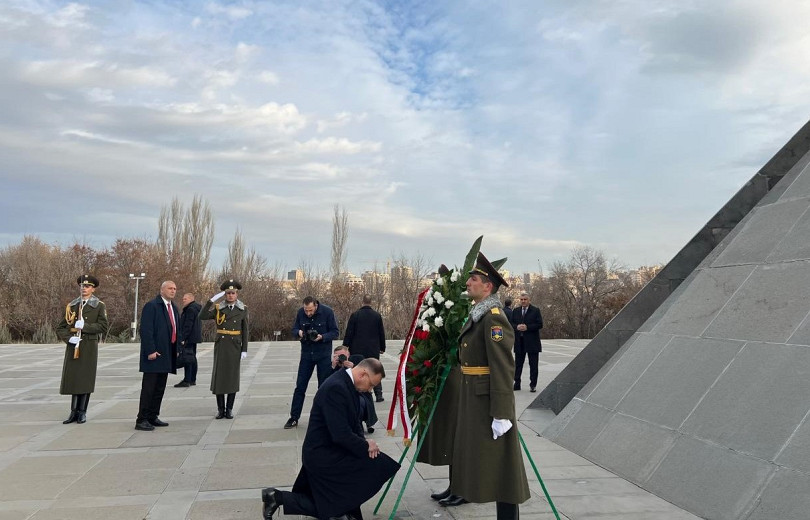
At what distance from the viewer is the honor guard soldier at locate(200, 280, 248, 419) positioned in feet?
26.5

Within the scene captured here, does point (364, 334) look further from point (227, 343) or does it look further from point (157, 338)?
point (157, 338)

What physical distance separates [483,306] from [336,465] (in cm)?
162

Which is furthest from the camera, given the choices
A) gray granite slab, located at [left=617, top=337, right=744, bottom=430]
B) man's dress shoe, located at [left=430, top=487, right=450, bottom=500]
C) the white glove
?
gray granite slab, located at [left=617, top=337, right=744, bottom=430]

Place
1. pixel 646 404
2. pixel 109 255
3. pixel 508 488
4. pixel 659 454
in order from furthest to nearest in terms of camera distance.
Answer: pixel 109 255 < pixel 646 404 < pixel 659 454 < pixel 508 488

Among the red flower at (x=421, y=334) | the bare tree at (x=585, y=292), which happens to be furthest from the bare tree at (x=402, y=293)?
the red flower at (x=421, y=334)

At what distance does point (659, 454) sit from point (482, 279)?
7.87ft

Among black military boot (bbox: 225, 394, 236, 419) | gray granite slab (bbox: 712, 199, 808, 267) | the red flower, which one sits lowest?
black military boot (bbox: 225, 394, 236, 419)

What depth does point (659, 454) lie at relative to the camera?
5117 millimetres

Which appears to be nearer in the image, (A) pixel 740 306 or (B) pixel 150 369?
(A) pixel 740 306

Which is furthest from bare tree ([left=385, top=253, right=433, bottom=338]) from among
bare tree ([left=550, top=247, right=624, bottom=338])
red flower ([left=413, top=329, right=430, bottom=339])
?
red flower ([left=413, top=329, right=430, bottom=339])

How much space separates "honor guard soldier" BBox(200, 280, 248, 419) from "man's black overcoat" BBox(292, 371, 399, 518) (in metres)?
3.97

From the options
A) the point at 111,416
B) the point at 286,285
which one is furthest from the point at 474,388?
the point at 286,285

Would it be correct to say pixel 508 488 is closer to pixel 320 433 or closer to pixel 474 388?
pixel 474 388

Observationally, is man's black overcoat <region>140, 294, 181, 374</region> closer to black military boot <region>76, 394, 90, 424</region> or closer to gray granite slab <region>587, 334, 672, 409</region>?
black military boot <region>76, 394, 90, 424</region>
